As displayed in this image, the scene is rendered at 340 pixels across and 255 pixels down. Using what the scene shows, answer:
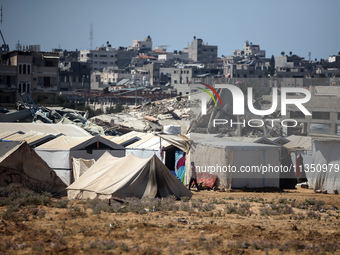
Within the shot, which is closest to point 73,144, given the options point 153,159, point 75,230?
point 153,159

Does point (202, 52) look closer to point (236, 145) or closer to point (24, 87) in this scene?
point (24, 87)

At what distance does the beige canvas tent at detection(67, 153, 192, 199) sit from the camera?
15953 mm

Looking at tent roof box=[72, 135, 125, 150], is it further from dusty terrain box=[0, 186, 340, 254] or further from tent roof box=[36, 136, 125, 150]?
dusty terrain box=[0, 186, 340, 254]

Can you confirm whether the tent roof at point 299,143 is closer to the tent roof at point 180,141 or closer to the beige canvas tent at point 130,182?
the tent roof at point 180,141

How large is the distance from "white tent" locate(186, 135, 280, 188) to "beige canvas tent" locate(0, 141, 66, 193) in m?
6.02

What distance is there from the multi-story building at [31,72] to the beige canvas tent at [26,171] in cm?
5350

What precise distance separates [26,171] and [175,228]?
22.6 ft

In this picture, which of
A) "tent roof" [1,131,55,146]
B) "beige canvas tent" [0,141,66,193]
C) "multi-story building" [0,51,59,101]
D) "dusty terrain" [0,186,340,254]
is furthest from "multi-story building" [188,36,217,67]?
"dusty terrain" [0,186,340,254]

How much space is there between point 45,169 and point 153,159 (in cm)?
365

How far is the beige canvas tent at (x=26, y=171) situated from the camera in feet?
57.4

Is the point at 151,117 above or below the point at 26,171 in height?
below

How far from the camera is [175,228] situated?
40.5 ft

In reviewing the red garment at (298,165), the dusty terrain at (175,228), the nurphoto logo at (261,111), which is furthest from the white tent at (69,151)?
the nurphoto logo at (261,111)

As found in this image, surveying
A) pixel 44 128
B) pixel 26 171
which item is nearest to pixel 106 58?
pixel 44 128
